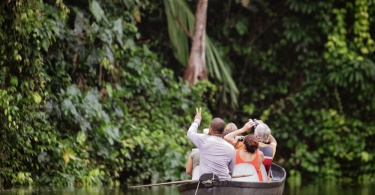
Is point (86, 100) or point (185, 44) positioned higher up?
point (185, 44)

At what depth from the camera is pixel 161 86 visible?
18703 mm

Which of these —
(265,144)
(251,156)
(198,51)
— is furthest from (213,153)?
(198,51)

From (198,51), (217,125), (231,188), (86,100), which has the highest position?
(198,51)

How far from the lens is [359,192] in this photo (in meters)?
16.0

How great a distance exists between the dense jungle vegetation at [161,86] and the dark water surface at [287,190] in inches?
14.1

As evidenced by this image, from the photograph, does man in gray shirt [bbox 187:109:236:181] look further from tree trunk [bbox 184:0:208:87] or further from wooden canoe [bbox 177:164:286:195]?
tree trunk [bbox 184:0:208:87]

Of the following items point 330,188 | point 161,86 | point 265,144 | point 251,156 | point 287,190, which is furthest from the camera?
point 161,86

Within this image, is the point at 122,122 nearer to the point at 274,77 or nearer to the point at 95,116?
the point at 95,116

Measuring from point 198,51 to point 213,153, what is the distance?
8411 millimetres

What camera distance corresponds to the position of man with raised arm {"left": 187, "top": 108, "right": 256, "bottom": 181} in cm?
1100

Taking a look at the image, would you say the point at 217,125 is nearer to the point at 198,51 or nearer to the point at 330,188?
the point at 330,188

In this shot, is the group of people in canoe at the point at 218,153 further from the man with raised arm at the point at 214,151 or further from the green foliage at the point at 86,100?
the green foliage at the point at 86,100

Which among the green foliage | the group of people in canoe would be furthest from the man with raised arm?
the green foliage

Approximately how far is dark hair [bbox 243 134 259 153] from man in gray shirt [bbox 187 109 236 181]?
206 millimetres
